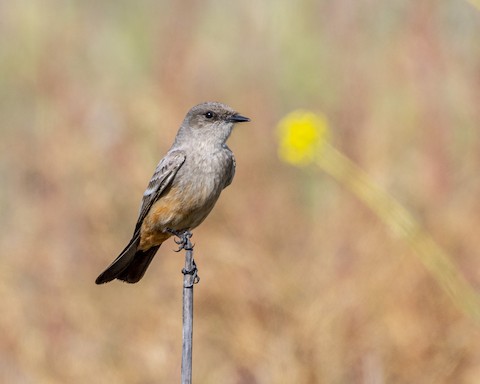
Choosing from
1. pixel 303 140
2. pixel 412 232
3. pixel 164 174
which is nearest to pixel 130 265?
pixel 164 174

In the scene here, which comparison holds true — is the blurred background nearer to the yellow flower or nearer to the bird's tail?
the bird's tail

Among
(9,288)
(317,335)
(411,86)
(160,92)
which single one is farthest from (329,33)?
(9,288)

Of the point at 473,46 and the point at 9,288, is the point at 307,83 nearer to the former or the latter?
the point at 473,46

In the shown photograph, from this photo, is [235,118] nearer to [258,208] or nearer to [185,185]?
[185,185]

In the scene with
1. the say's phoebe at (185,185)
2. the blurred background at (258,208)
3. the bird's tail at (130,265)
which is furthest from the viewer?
the blurred background at (258,208)

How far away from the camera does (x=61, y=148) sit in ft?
25.9

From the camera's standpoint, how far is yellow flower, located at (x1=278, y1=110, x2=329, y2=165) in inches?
232

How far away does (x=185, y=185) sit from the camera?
5820 mm

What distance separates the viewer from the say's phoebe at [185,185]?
5805 mm

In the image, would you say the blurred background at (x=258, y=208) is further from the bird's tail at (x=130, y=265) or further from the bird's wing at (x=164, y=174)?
the bird's wing at (x=164, y=174)

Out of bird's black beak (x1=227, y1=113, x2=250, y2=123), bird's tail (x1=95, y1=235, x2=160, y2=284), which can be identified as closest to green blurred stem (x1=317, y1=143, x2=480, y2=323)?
bird's black beak (x1=227, y1=113, x2=250, y2=123)

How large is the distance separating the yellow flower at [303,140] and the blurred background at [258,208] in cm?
141

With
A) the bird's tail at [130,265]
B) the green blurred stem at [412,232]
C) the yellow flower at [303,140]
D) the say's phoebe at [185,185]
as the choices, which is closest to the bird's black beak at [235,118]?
the say's phoebe at [185,185]

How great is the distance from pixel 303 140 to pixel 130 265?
3.87 ft
